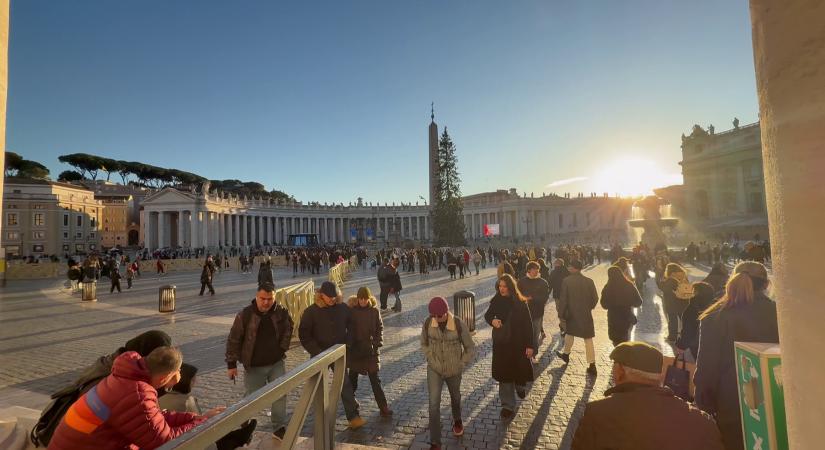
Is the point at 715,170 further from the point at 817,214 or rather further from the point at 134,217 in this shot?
the point at 134,217

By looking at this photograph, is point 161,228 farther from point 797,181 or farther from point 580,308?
point 797,181

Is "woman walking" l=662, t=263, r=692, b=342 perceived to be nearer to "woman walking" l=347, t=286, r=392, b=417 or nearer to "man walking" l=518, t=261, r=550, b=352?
"man walking" l=518, t=261, r=550, b=352

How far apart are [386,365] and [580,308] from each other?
3491 millimetres

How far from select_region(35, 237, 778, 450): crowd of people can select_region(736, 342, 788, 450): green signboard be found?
229 mm

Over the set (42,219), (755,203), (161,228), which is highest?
(42,219)

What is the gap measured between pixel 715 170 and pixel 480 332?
2072 inches

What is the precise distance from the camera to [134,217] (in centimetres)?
8212

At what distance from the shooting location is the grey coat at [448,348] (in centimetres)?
480

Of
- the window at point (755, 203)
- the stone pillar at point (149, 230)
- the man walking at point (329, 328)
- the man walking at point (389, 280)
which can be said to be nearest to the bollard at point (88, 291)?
the man walking at point (389, 280)

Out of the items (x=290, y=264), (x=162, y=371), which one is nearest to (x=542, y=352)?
(x=162, y=371)

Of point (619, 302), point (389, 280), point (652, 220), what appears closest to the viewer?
point (619, 302)

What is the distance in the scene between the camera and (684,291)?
23.9 feet

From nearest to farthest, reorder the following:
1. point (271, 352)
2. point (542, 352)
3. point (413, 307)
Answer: point (271, 352) → point (542, 352) → point (413, 307)

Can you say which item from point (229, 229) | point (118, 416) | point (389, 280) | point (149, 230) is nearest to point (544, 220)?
point (229, 229)
